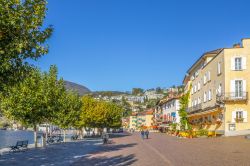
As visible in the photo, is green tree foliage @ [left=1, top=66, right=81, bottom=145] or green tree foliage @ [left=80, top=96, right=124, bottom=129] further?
green tree foliage @ [left=80, top=96, right=124, bottom=129]

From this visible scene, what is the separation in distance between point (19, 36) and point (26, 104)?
78.1 feet

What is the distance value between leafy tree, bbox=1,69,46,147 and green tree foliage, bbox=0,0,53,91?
71.6 ft

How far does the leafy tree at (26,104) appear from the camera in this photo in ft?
121

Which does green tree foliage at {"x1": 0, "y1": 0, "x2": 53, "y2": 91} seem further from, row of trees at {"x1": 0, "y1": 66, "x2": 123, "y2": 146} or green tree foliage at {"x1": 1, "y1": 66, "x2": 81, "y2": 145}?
green tree foliage at {"x1": 1, "y1": 66, "x2": 81, "y2": 145}

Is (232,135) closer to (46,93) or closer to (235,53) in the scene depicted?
(235,53)

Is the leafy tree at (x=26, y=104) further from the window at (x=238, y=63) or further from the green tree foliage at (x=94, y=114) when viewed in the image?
the green tree foliage at (x=94, y=114)

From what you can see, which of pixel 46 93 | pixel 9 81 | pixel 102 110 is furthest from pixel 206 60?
pixel 9 81

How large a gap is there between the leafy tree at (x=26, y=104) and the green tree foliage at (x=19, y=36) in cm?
2181

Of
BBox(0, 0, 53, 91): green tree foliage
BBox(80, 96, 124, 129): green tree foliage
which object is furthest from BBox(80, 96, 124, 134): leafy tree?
BBox(0, 0, 53, 91): green tree foliage

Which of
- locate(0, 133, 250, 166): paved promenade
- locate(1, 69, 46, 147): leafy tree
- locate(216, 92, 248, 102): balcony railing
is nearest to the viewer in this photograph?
locate(0, 133, 250, 166): paved promenade

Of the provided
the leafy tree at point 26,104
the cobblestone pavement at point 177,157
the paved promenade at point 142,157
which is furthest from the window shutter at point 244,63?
the leafy tree at point 26,104

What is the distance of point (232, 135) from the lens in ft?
159

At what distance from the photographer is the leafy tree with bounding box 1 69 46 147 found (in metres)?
36.9

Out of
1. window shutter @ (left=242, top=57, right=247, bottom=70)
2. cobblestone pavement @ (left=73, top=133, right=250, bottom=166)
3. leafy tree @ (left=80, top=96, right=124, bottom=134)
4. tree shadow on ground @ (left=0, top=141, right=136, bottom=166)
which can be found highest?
window shutter @ (left=242, top=57, right=247, bottom=70)
